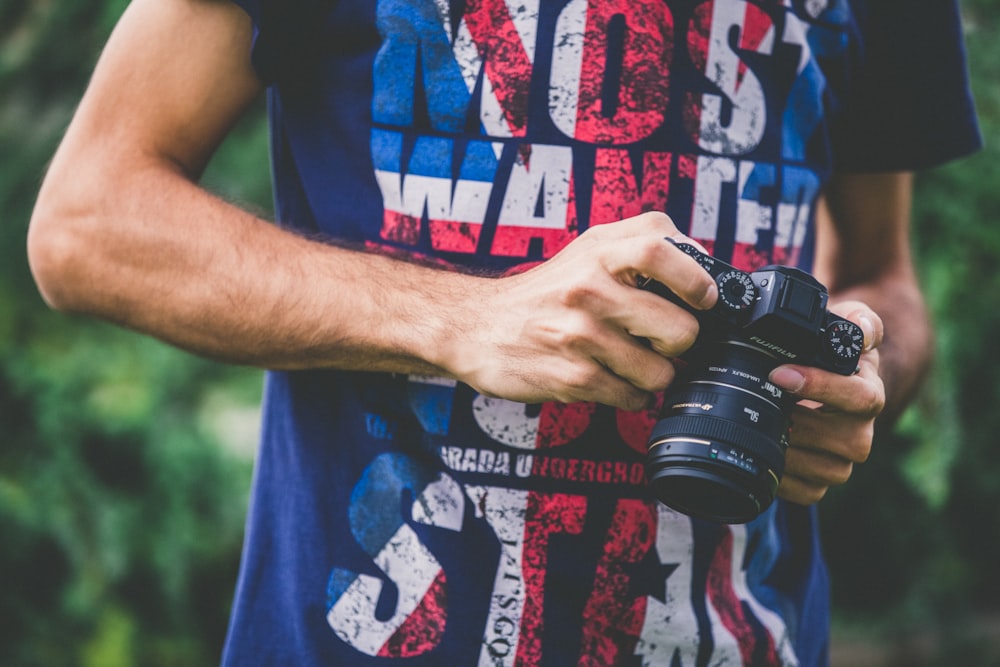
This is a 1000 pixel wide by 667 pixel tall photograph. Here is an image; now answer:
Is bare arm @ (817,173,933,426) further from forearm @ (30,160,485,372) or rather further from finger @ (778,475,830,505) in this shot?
forearm @ (30,160,485,372)

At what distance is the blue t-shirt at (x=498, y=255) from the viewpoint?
1127mm

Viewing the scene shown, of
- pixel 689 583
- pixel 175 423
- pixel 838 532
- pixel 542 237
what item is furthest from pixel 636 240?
pixel 838 532

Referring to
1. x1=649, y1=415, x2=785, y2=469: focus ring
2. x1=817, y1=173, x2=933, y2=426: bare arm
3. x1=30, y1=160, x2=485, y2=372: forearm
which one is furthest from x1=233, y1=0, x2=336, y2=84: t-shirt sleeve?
x1=817, y1=173, x2=933, y2=426: bare arm

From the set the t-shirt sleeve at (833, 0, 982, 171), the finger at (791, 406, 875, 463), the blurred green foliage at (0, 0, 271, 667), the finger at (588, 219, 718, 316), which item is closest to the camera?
the finger at (588, 219, 718, 316)

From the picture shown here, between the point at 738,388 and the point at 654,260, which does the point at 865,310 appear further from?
the point at 654,260

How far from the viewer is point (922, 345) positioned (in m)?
1.64

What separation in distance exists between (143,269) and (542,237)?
510 millimetres

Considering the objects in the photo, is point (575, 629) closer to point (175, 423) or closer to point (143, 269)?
point (143, 269)

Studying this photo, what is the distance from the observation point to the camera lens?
988mm

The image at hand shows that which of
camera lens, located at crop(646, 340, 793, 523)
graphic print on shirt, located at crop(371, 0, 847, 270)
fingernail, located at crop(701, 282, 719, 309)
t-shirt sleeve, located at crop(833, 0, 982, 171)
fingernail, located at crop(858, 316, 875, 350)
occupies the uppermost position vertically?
t-shirt sleeve, located at crop(833, 0, 982, 171)

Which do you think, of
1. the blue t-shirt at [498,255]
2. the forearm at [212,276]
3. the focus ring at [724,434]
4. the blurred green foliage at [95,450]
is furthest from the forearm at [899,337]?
the blurred green foliage at [95,450]

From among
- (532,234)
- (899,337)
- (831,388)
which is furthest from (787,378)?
(899,337)

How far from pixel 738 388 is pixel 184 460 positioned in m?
1.67

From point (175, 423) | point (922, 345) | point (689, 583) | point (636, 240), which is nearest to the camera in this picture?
point (636, 240)
